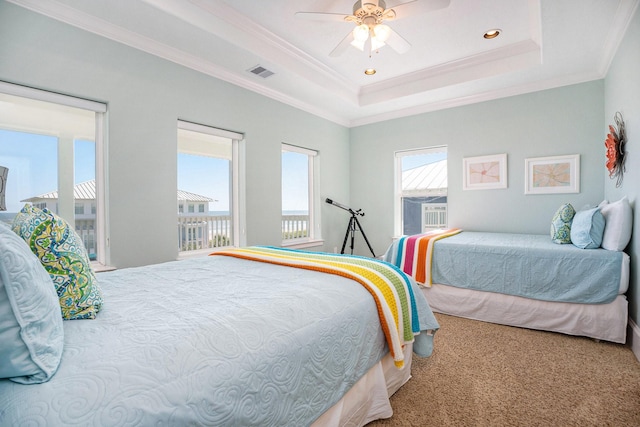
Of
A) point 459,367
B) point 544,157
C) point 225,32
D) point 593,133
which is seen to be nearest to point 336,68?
point 225,32

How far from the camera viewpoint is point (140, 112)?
8.78 ft

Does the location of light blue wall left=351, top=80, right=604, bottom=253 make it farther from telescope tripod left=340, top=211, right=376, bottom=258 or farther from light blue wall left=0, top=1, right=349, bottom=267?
light blue wall left=0, top=1, right=349, bottom=267

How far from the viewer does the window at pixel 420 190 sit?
4.50 m

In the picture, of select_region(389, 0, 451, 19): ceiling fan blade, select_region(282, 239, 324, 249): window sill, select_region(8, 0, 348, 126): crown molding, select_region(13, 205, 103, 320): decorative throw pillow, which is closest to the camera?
select_region(13, 205, 103, 320): decorative throw pillow

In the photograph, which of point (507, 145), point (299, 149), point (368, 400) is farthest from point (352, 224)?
point (368, 400)

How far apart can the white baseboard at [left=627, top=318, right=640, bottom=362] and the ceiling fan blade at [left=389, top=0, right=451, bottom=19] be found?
8.68 feet

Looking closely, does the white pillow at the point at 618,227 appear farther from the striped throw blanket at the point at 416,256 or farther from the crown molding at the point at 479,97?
the crown molding at the point at 479,97

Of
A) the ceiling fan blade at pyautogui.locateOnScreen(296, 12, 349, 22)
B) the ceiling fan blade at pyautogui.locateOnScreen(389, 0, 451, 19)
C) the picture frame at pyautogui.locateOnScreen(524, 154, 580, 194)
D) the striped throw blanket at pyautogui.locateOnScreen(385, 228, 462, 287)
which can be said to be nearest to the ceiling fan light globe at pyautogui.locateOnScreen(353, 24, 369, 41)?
the ceiling fan blade at pyautogui.locateOnScreen(296, 12, 349, 22)

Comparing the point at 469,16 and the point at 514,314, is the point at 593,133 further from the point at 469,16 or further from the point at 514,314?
the point at 514,314

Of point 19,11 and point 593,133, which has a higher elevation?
point 19,11

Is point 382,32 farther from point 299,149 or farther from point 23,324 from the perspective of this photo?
point 23,324

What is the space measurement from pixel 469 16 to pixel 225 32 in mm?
2121

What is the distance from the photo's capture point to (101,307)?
1.10 metres

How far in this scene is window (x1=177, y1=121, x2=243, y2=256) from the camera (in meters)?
3.20
